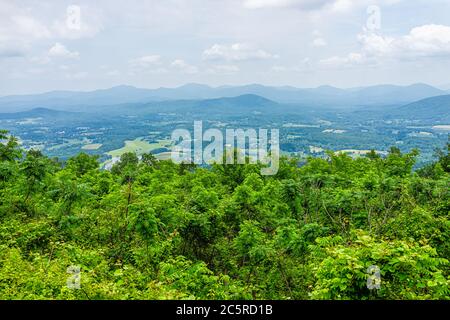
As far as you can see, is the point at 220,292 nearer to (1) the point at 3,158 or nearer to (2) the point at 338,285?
(2) the point at 338,285

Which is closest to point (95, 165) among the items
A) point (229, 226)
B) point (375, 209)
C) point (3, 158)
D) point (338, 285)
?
point (3, 158)

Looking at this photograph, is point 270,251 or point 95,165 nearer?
point 270,251
